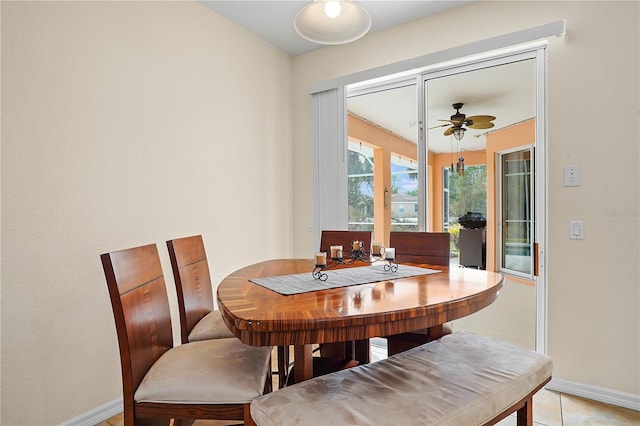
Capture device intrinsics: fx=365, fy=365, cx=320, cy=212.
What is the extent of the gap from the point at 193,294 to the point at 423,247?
4.49 feet

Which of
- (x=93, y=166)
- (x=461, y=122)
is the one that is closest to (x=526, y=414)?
(x=461, y=122)

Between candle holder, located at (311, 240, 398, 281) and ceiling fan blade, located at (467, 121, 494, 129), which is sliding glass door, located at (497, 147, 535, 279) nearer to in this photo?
ceiling fan blade, located at (467, 121, 494, 129)

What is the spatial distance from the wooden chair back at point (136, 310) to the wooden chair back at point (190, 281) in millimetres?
233

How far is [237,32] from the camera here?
9.93 ft

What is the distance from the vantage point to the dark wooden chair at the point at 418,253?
2104 mm

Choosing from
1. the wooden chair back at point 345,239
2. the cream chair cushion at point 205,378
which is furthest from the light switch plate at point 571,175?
the cream chair cushion at point 205,378

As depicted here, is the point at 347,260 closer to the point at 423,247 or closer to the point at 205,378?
the point at 423,247

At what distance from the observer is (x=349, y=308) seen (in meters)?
1.18

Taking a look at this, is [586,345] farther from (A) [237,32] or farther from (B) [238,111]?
(A) [237,32]

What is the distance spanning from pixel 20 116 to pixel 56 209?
0.47 m

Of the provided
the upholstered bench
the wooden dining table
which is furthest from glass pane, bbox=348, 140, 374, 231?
the upholstered bench

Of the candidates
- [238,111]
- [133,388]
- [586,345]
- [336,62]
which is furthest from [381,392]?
[336,62]

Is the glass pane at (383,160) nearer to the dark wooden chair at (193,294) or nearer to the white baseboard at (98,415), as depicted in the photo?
the dark wooden chair at (193,294)

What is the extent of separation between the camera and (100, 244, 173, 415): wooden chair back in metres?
1.29
